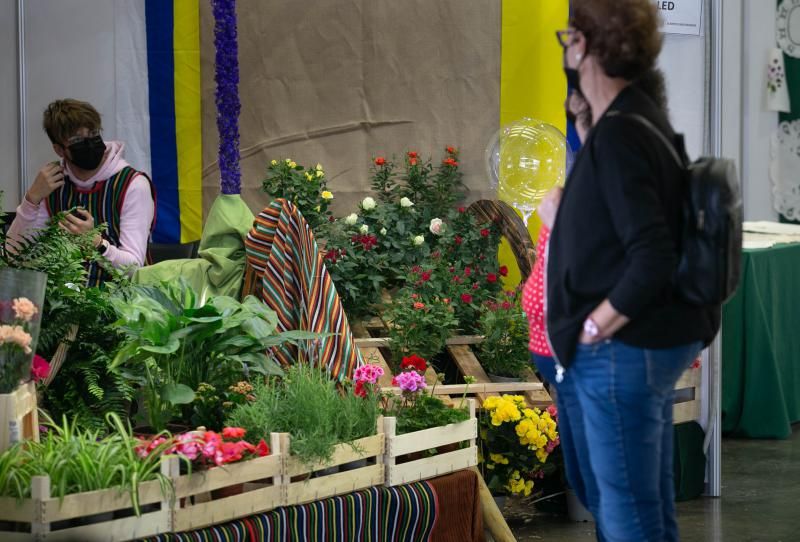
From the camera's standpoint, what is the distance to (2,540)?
2.58 meters

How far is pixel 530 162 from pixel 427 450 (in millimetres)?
2061

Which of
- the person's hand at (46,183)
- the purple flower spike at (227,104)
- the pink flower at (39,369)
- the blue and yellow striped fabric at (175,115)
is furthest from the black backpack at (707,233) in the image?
the blue and yellow striped fabric at (175,115)

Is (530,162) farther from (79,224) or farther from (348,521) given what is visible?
(348,521)

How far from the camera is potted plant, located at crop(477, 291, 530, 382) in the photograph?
463cm

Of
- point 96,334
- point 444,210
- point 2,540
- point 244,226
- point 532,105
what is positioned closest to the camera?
point 2,540

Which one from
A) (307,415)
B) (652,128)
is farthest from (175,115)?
(652,128)

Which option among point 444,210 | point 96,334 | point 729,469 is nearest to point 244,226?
point 96,334

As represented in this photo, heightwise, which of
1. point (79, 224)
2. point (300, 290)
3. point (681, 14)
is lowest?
point (300, 290)

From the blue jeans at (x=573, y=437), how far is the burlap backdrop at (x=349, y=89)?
3.71 m

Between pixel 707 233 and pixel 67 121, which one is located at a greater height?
pixel 67 121

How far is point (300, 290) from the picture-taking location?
3961 mm

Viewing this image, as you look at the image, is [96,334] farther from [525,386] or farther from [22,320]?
[525,386]

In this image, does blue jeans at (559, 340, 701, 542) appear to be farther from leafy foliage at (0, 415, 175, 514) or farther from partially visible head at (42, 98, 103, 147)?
partially visible head at (42, 98, 103, 147)

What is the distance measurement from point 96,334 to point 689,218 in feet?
6.62
